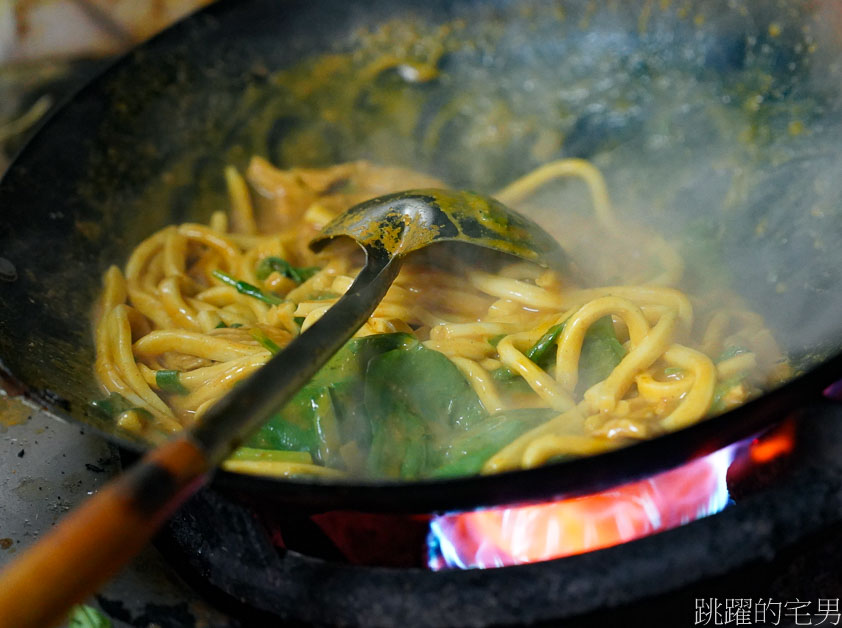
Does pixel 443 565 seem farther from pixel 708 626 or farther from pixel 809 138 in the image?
pixel 809 138

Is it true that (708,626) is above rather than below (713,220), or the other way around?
below

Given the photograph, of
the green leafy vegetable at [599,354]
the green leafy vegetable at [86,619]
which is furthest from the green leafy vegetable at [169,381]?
the green leafy vegetable at [599,354]

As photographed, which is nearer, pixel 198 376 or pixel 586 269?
pixel 198 376

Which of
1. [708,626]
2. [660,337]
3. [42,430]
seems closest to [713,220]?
[660,337]

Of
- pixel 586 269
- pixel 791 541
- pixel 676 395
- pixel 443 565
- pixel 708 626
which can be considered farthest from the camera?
pixel 586 269

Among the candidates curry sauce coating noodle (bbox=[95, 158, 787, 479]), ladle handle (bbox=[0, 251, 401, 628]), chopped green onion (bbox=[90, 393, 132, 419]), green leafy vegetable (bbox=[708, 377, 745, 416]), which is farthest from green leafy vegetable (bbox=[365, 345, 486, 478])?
chopped green onion (bbox=[90, 393, 132, 419])

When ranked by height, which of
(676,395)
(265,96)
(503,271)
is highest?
(265,96)

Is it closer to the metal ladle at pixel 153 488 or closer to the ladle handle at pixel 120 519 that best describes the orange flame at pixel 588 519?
the metal ladle at pixel 153 488
